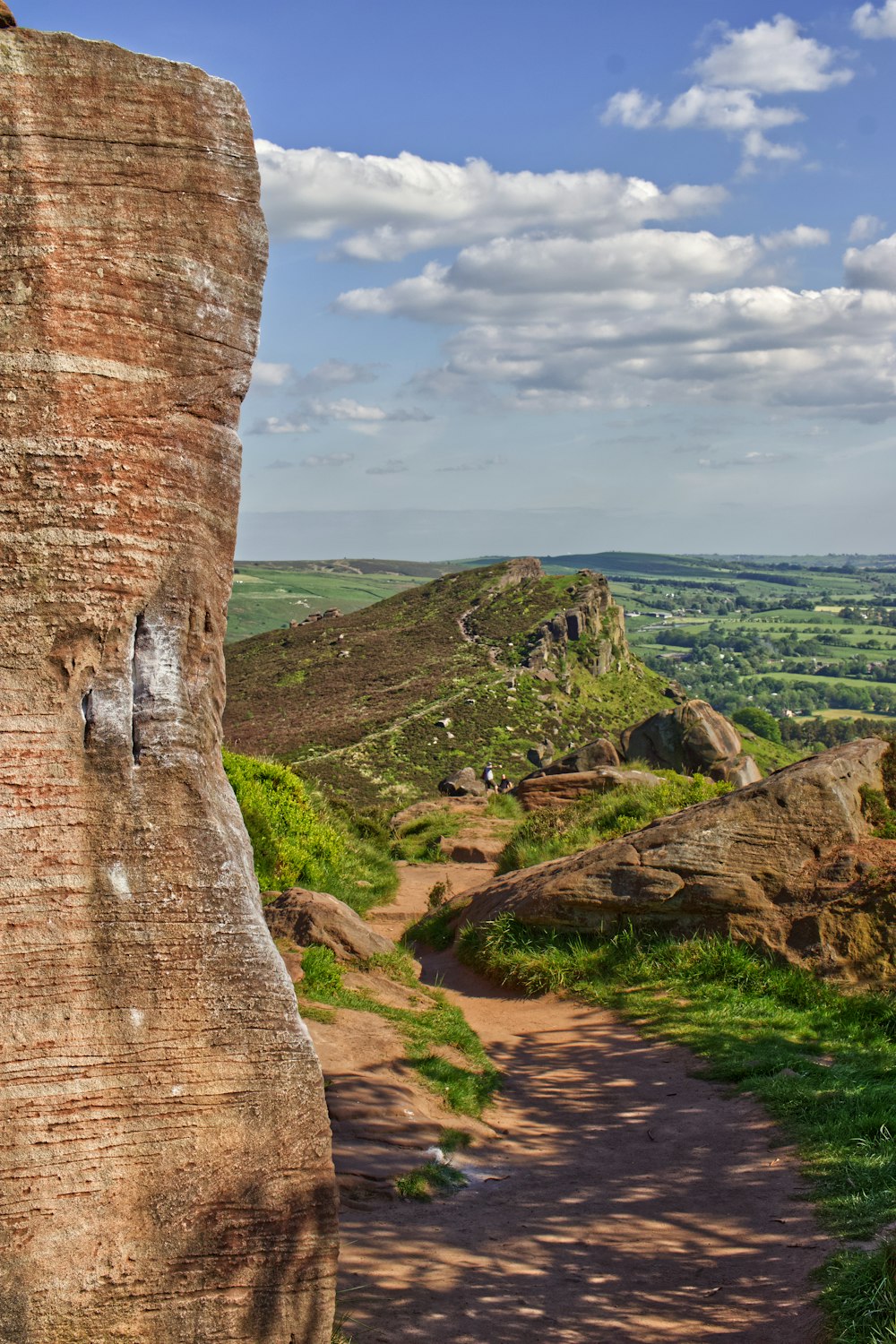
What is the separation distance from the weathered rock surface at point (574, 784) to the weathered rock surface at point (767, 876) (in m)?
5.25

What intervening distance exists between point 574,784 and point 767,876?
890 cm

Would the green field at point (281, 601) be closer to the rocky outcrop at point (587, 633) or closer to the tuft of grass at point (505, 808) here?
the rocky outcrop at point (587, 633)

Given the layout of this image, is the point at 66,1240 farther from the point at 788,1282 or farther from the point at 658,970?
the point at 658,970

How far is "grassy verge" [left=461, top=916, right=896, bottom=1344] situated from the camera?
5.51 m

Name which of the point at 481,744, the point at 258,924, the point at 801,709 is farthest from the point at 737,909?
the point at 801,709

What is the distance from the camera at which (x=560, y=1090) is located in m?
9.37

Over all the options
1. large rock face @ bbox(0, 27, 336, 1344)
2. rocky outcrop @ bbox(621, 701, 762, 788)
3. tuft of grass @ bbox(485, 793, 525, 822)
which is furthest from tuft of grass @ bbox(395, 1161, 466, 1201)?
rocky outcrop @ bbox(621, 701, 762, 788)

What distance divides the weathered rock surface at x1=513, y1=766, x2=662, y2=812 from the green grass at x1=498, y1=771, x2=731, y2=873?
2.79 ft

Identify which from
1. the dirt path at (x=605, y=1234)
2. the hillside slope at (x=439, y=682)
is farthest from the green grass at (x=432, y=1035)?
the hillside slope at (x=439, y=682)

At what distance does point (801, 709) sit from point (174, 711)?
109545 millimetres

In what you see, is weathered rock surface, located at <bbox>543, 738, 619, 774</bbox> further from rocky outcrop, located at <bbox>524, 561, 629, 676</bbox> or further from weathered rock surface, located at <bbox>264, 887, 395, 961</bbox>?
rocky outcrop, located at <bbox>524, 561, 629, 676</bbox>

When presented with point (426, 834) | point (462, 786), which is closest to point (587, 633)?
point (462, 786)

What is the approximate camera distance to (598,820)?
1639 centimetres

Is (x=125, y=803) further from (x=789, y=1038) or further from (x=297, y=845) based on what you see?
(x=297, y=845)
